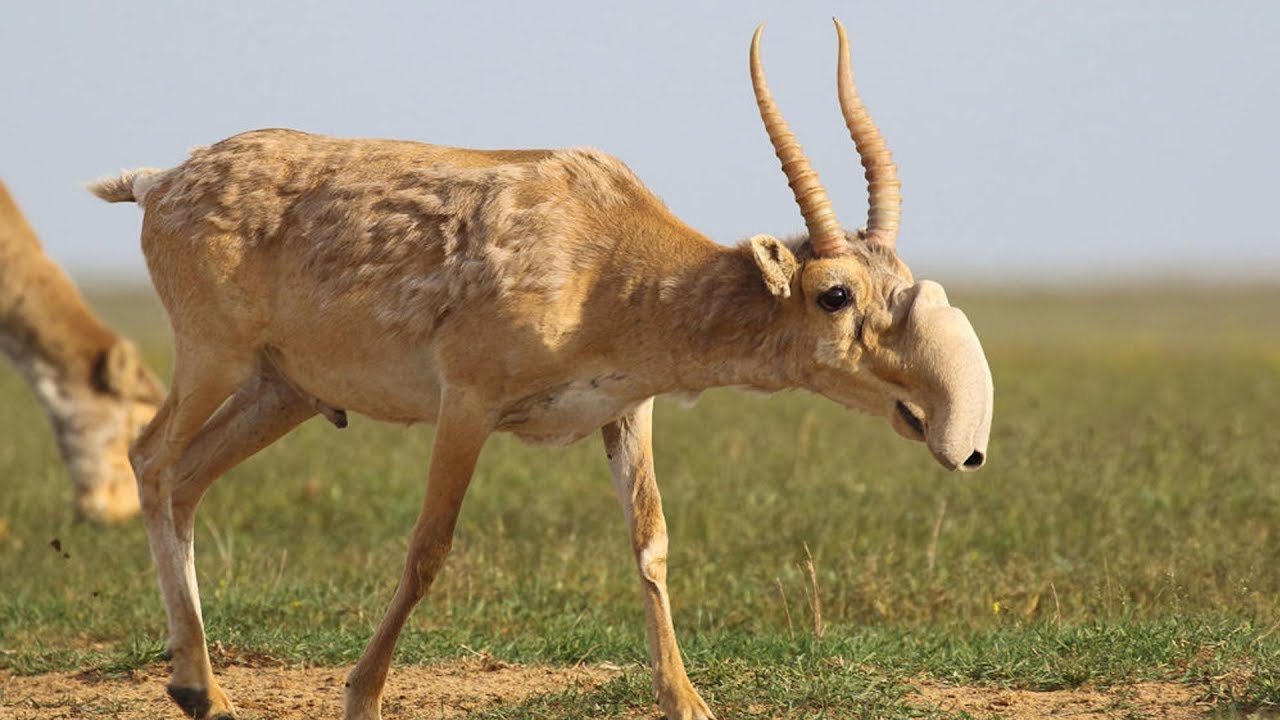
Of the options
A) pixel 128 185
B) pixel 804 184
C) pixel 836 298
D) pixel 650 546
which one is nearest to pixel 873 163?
pixel 804 184

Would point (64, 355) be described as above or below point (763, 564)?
above

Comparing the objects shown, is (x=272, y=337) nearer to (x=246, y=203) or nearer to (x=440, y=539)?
(x=246, y=203)

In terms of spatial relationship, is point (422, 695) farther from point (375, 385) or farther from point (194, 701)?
point (375, 385)

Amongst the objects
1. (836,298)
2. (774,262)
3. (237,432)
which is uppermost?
(774,262)

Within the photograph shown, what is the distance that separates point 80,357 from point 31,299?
1.77 ft

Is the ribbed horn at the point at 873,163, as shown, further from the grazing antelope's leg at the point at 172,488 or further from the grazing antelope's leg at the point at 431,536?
the grazing antelope's leg at the point at 172,488

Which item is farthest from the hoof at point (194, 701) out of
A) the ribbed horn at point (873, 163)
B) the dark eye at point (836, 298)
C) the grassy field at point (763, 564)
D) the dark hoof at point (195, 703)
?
the ribbed horn at point (873, 163)

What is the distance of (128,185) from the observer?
696 centimetres

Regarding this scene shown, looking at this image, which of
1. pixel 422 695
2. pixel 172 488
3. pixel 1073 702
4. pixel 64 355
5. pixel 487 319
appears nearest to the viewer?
pixel 487 319

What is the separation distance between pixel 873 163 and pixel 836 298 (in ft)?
1.51

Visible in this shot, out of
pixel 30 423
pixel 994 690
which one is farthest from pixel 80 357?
pixel 994 690

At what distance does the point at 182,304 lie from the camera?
21.1 feet

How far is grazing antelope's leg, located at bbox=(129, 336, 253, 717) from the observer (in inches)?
239

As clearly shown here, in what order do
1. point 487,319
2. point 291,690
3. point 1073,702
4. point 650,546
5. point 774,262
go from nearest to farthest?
point 774,262 < point 487,319 < point 1073,702 < point 650,546 < point 291,690
